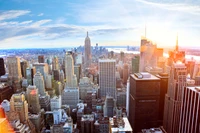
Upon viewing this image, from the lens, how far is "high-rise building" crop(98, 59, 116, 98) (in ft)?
40.1

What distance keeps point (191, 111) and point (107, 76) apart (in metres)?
7.91

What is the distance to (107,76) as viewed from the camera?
40.5 ft

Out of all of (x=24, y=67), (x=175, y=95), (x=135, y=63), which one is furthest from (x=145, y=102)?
(x=24, y=67)

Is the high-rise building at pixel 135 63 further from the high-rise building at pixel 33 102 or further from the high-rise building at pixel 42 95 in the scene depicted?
the high-rise building at pixel 33 102

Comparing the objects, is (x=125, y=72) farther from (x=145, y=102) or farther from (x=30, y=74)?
(x=30, y=74)

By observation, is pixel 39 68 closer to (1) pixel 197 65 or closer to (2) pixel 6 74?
(2) pixel 6 74

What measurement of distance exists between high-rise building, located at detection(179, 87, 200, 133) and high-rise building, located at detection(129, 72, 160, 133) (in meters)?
2.47

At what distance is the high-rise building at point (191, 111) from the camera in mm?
4409

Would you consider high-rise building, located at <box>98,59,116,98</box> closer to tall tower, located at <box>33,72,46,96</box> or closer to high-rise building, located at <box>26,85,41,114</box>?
tall tower, located at <box>33,72,46,96</box>

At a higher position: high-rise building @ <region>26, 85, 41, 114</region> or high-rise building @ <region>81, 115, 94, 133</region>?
high-rise building @ <region>26, 85, 41, 114</region>

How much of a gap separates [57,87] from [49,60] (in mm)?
4325

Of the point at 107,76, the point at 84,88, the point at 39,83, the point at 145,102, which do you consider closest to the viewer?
the point at 145,102

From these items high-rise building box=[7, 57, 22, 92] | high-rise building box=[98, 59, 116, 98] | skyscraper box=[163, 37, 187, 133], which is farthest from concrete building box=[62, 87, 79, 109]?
skyscraper box=[163, 37, 187, 133]

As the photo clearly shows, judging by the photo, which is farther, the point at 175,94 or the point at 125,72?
the point at 125,72
